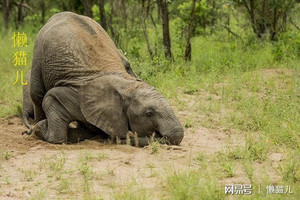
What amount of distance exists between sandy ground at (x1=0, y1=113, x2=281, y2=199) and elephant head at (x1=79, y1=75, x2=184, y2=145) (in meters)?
0.20

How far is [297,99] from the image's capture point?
697cm

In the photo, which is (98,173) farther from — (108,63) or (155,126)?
(108,63)

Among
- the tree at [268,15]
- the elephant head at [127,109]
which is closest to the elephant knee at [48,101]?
the elephant head at [127,109]

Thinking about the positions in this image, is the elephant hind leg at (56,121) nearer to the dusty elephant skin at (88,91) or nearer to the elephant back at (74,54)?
the dusty elephant skin at (88,91)

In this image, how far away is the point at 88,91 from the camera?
5773mm

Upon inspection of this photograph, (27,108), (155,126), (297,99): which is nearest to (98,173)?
(155,126)

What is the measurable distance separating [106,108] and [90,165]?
0.98m

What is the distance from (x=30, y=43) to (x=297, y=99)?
23.6ft

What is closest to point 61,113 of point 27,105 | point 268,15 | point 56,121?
point 56,121

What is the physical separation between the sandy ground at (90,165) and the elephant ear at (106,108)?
0.21 meters

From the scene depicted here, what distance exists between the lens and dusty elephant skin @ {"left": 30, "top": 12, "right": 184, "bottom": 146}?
5500 mm

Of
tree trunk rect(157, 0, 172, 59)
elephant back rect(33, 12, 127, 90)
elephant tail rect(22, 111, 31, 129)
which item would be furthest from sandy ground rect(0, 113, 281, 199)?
tree trunk rect(157, 0, 172, 59)

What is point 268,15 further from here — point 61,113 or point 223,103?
point 61,113

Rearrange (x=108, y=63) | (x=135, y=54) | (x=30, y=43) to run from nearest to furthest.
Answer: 1. (x=108, y=63)
2. (x=135, y=54)
3. (x=30, y=43)
